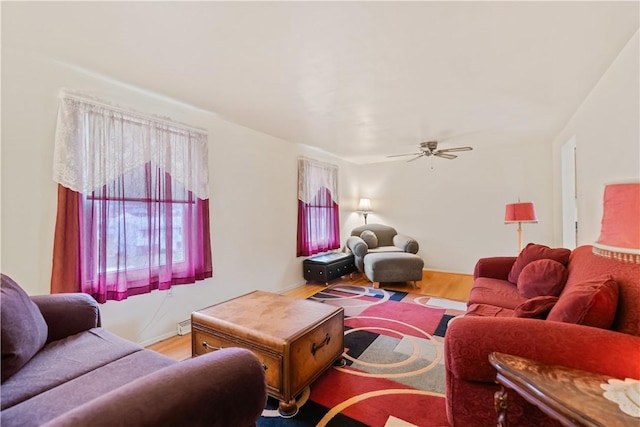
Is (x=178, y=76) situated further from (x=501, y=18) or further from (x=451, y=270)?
(x=451, y=270)

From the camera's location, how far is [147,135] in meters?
2.43

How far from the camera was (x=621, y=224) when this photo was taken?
2.79ft

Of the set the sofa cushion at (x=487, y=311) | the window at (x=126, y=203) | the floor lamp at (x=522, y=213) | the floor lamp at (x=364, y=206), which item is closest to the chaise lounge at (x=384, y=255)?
the floor lamp at (x=364, y=206)

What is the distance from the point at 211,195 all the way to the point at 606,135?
3.51 metres

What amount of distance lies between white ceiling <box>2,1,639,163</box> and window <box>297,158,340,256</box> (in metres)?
1.54

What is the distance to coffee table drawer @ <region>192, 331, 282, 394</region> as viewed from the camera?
158 cm

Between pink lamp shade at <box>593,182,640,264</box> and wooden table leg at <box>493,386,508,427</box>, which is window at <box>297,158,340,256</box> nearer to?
wooden table leg at <box>493,386,508,427</box>

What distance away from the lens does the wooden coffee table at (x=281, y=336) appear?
1574mm

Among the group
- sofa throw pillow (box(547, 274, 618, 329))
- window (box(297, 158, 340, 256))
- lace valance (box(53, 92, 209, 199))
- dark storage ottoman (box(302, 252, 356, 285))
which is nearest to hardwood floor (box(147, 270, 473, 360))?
dark storage ottoman (box(302, 252, 356, 285))

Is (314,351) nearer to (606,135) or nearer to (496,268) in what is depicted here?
(496,268)

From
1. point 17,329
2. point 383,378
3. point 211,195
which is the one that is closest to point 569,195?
point 383,378

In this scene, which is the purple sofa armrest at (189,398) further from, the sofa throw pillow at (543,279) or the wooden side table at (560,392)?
the sofa throw pillow at (543,279)

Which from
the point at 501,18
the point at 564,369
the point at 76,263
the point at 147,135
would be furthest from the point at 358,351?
the point at 147,135

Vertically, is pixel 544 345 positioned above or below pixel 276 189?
below
